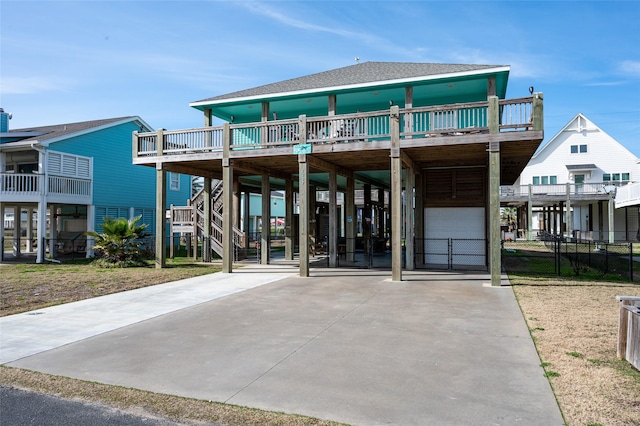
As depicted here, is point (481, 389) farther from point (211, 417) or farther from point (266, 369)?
point (211, 417)

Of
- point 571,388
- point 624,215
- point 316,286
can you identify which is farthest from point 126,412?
point 624,215

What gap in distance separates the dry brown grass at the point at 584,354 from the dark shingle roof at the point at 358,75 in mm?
7724

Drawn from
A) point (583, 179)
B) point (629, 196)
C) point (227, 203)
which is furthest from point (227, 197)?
point (583, 179)

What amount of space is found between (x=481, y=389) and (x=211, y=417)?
2.78 meters

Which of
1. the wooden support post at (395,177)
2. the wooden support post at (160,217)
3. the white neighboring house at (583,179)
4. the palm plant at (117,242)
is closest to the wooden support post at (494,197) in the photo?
the wooden support post at (395,177)

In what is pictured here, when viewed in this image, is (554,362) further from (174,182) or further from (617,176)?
(617,176)

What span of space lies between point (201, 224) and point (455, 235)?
11403 millimetres

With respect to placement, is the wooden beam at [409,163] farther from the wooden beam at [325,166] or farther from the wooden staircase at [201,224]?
the wooden staircase at [201,224]

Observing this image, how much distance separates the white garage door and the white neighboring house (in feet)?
81.9

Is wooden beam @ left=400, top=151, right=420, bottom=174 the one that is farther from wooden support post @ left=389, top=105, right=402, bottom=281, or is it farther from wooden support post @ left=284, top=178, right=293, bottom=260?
wooden support post @ left=284, top=178, right=293, bottom=260

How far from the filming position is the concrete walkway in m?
4.27

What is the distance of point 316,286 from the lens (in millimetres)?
11828

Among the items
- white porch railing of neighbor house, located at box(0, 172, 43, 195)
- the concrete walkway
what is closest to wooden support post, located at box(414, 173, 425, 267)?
the concrete walkway

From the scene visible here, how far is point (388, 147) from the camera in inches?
499
